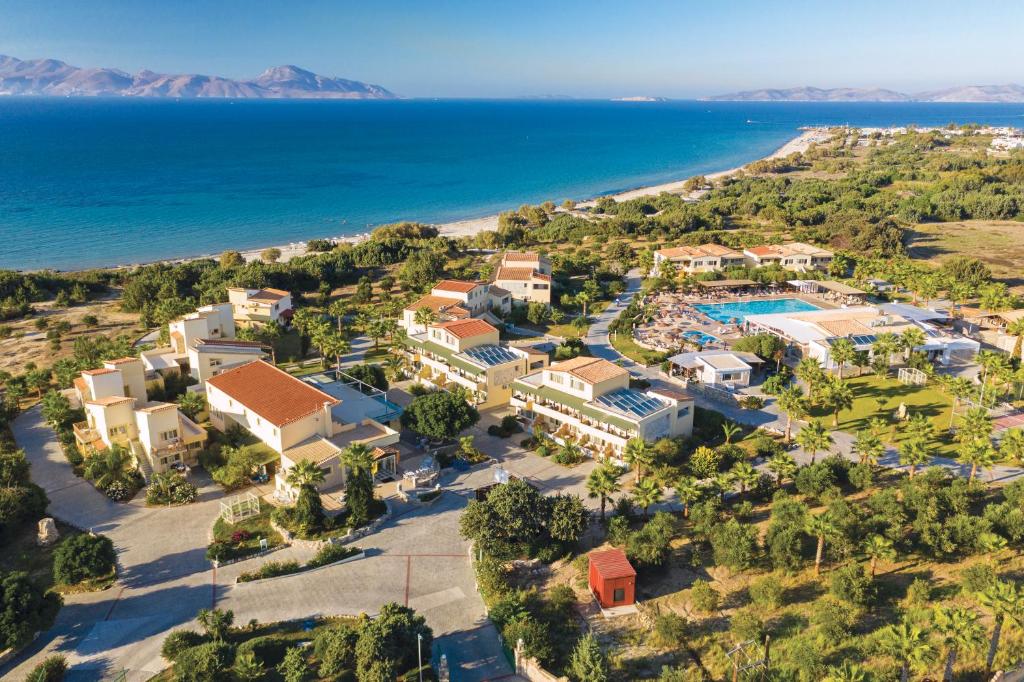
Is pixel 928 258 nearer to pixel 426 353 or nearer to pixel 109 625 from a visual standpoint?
pixel 426 353

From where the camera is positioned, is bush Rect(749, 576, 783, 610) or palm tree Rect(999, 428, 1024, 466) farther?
palm tree Rect(999, 428, 1024, 466)

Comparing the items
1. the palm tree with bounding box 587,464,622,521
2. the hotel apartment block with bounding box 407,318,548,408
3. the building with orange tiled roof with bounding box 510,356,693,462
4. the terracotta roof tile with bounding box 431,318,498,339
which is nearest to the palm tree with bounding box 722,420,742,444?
the building with orange tiled roof with bounding box 510,356,693,462

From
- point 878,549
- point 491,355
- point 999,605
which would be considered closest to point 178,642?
point 878,549

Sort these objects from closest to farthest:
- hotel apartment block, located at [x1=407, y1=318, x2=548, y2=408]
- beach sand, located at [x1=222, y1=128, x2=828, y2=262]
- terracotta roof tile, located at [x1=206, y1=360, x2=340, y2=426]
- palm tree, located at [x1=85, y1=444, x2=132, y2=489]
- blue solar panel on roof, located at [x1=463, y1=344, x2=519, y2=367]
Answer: palm tree, located at [x1=85, y1=444, x2=132, y2=489]
terracotta roof tile, located at [x1=206, y1=360, x2=340, y2=426]
hotel apartment block, located at [x1=407, y1=318, x2=548, y2=408]
blue solar panel on roof, located at [x1=463, y1=344, x2=519, y2=367]
beach sand, located at [x1=222, y1=128, x2=828, y2=262]

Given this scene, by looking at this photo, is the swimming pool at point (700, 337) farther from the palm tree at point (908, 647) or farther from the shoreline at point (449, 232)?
the shoreline at point (449, 232)

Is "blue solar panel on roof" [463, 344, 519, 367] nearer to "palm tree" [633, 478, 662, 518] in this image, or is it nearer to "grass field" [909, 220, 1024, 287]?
"palm tree" [633, 478, 662, 518]
